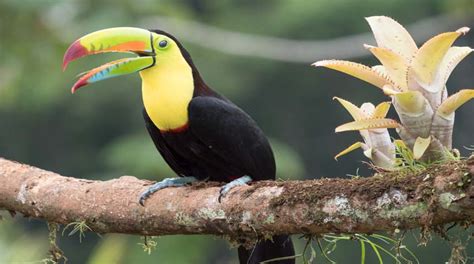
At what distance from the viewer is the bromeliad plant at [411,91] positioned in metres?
3.19

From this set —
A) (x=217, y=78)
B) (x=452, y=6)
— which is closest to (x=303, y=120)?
(x=217, y=78)

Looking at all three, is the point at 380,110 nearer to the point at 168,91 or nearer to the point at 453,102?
the point at 453,102

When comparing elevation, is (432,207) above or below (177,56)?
below

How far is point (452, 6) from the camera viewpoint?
10.7m

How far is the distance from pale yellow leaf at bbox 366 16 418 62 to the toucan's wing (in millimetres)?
723

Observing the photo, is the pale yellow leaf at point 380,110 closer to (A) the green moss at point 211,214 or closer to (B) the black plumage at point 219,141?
(A) the green moss at point 211,214

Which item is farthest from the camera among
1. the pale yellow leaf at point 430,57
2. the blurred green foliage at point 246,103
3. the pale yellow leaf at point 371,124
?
the blurred green foliage at point 246,103

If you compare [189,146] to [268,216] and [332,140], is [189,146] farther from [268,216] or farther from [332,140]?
[332,140]

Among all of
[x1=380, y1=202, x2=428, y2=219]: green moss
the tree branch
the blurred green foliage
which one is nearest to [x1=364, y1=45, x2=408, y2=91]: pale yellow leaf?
the tree branch

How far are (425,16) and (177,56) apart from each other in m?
17.1

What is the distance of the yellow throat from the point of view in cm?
384

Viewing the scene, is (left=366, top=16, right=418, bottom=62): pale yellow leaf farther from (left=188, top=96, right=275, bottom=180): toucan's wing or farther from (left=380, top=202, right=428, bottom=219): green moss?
(left=188, top=96, right=275, bottom=180): toucan's wing

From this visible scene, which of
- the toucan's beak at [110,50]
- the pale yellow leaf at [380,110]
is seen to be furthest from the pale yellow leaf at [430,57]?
the toucan's beak at [110,50]

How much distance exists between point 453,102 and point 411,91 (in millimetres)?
117
